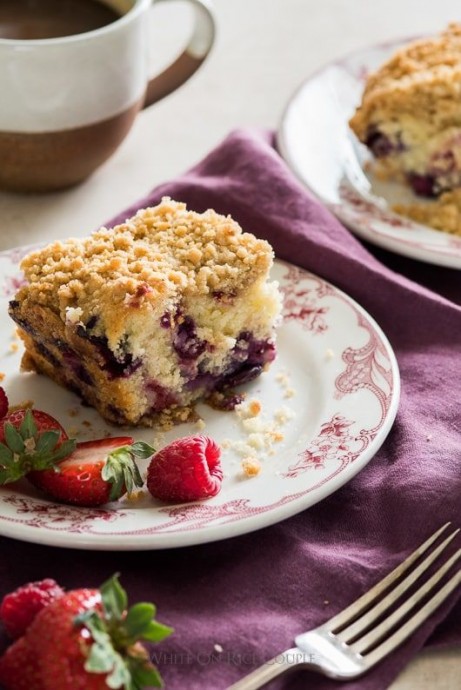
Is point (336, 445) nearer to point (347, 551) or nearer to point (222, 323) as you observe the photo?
point (347, 551)

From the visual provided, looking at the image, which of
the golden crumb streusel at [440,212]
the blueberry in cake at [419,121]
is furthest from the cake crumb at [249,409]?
the blueberry in cake at [419,121]

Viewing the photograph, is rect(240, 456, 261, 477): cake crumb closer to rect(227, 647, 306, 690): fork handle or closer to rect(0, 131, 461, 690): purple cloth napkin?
rect(0, 131, 461, 690): purple cloth napkin

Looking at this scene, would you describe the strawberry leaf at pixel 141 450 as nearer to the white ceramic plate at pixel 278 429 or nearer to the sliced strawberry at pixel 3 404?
the white ceramic plate at pixel 278 429

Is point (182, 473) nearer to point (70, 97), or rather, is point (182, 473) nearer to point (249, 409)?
point (249, 409)

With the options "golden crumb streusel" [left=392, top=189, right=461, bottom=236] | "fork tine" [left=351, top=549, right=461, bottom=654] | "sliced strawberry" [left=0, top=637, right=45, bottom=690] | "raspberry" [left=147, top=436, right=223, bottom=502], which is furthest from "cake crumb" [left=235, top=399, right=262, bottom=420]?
"golden crumb streusel" [left=392, top=189, right=461, bottom=236]

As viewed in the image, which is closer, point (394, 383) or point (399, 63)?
point (394, 383)

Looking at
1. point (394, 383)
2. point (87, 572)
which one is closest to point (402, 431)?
point (394, 383)
